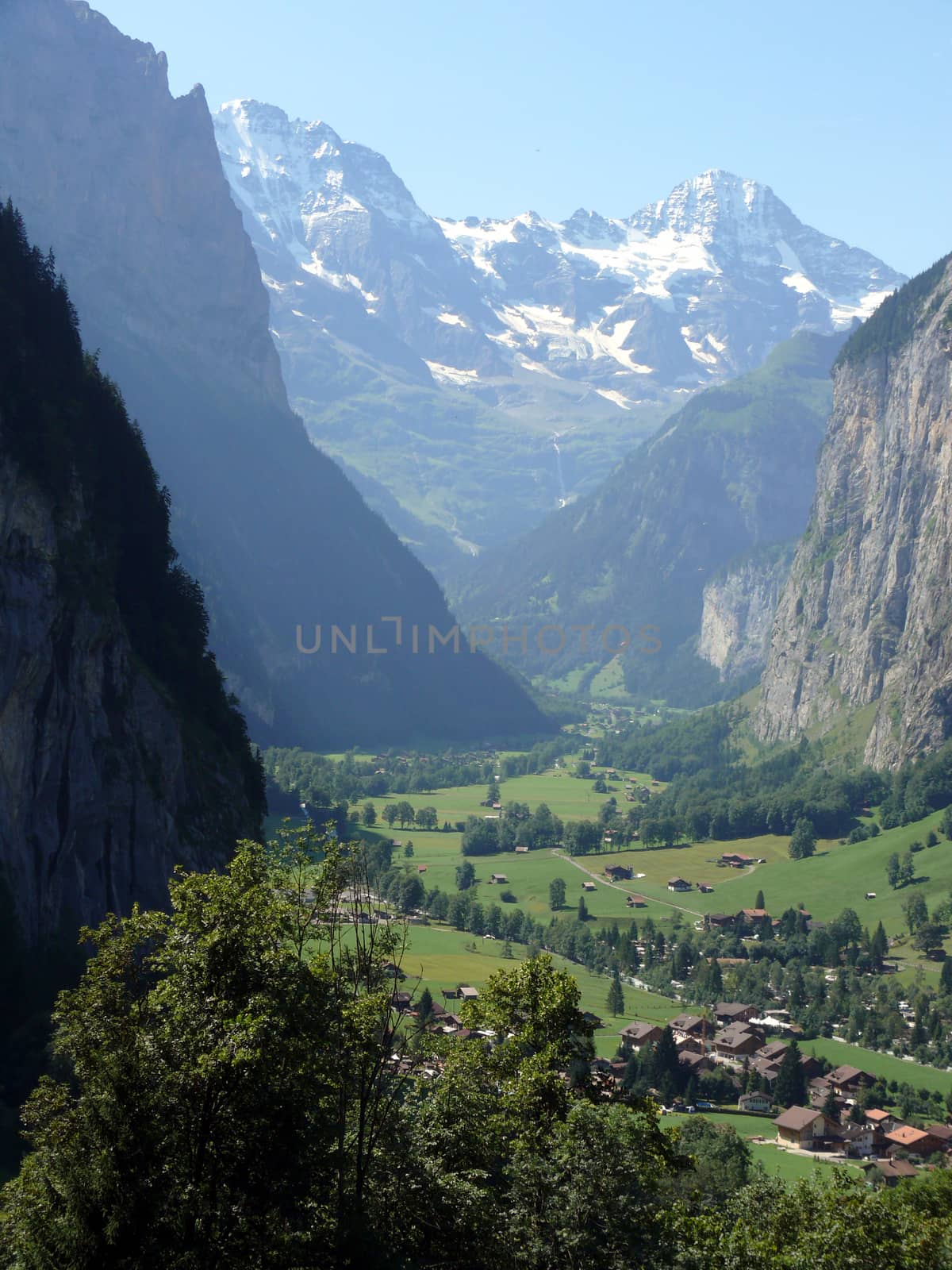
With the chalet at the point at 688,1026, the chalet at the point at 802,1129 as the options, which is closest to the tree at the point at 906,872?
the chalet at the point at 688,1026

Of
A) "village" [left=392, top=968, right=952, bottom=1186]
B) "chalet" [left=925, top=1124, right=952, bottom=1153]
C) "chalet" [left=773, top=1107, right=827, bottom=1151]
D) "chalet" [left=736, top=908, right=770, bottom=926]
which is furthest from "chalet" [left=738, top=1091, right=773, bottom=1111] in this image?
"chalet" [left=736, top=908, right=770, bottom=926]

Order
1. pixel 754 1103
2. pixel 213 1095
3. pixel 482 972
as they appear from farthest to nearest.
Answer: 1. pixel 482 972
2. pixel 754 1103
3. pixel 213 1095

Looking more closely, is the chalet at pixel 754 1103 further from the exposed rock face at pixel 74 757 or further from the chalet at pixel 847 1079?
the exposed rock face at pixel 74 757

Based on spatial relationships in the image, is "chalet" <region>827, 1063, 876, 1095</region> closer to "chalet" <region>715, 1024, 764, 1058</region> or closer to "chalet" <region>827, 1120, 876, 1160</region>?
"chalet" <region>715, 1024, 764, 1058</region>

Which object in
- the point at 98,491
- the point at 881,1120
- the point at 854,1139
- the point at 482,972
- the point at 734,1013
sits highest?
the point at 98,491

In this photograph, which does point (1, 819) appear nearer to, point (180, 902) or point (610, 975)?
point (180, 902)

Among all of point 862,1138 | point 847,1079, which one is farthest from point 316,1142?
point 847,1079

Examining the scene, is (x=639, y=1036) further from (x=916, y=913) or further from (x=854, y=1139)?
(x=916, y=913)
